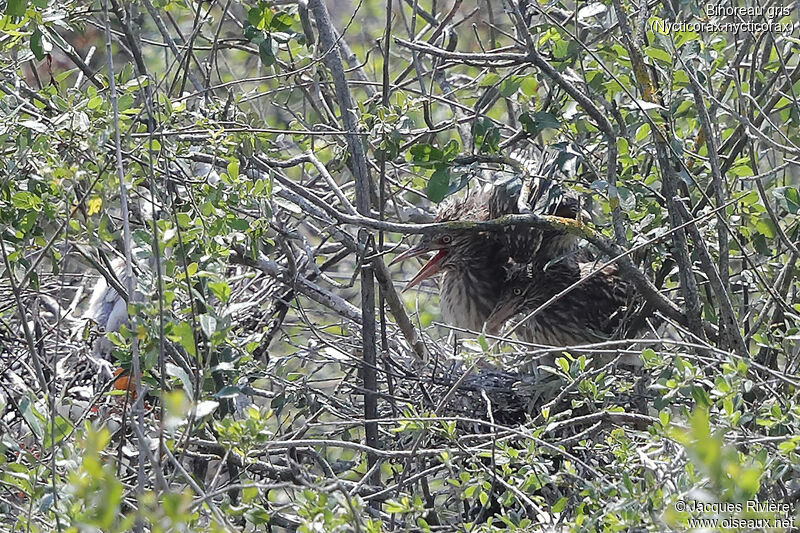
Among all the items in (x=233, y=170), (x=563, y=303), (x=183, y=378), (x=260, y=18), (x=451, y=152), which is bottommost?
(x=563, y=303)

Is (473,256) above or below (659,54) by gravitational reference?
below

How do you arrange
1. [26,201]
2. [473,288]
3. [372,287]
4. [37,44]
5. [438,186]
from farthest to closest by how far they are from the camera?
[473,288], [372,287], [438,186], [37,44], [26,201]

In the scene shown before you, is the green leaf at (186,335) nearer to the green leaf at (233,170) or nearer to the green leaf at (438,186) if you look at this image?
the green leaf at (233,170)

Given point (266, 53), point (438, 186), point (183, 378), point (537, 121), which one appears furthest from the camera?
point (266, 53)

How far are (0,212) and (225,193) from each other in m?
0.62

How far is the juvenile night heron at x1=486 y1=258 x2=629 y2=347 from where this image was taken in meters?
4.39

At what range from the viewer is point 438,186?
125 inches

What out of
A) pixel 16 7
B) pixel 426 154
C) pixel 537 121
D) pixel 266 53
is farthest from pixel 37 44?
pixel 537 121

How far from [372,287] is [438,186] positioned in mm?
597

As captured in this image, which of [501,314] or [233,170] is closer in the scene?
[233,170]

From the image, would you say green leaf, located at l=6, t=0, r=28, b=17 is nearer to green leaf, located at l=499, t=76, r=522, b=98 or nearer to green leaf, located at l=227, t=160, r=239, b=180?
green leaf, located at l=227, t=160, r=239, b=180

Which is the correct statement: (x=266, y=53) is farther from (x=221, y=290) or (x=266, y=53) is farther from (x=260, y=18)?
(x=221, y=290)

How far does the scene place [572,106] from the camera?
3721 millimetres

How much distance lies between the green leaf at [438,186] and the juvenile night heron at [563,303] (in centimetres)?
124
